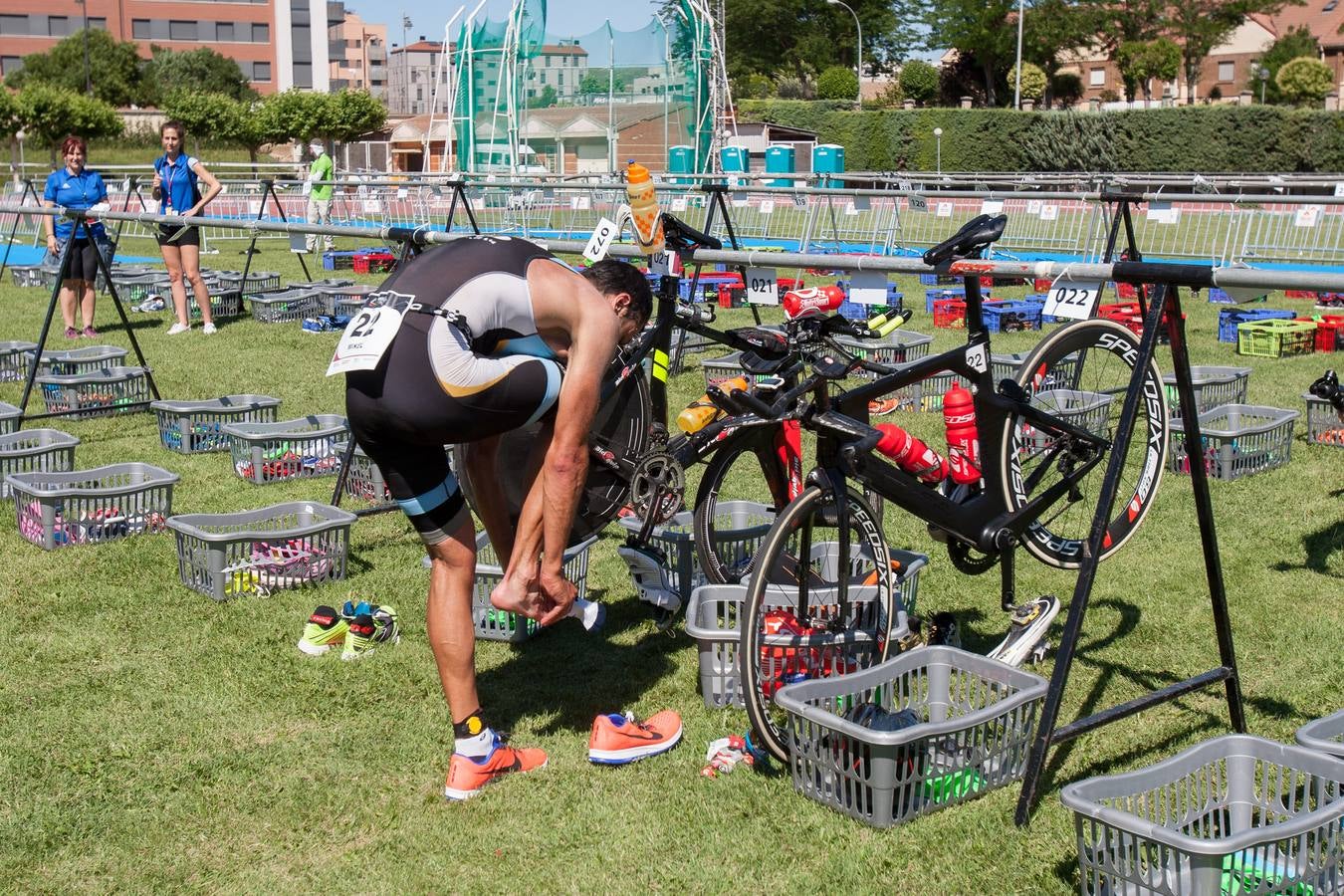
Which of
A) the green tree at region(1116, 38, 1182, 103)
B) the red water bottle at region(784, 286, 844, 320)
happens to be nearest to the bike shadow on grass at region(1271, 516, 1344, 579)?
the red water bottle at region(784, 286, 844, 320)

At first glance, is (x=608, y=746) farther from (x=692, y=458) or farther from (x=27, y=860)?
(x=27, y=860)

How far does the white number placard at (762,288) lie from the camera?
254 inches

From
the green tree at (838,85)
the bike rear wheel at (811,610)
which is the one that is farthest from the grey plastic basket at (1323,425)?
the green tree at (838,85)

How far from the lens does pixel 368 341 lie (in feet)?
13.5

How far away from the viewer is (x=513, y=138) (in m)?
38.2

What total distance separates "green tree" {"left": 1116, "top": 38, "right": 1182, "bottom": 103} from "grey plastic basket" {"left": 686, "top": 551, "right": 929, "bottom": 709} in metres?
77.6

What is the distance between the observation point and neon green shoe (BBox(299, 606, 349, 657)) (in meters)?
5.60

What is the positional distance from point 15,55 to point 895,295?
3868 inches

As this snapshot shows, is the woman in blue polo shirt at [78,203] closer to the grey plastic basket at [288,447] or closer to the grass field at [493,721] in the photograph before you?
→ the grey plastic basket at [288,447]

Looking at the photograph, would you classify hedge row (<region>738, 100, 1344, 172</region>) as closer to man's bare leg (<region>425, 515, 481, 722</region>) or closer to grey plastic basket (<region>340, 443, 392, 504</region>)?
grey plastic basket (<region>340, 443, 392, 504</region>)

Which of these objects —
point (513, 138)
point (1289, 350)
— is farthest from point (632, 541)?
point (513, 138)

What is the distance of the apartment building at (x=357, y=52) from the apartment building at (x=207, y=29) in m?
45.4

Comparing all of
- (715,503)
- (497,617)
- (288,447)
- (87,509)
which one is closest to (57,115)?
(288,447)

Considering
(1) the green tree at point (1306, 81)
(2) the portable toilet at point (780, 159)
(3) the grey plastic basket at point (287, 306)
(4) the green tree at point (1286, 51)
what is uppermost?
(4) the green tree at point (1286, 51)
